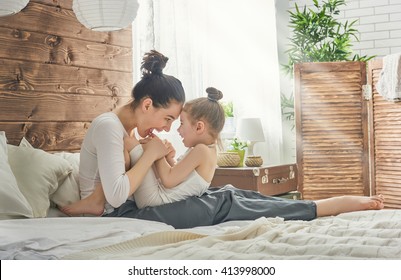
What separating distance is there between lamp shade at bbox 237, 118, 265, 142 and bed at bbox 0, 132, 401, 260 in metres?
1.86

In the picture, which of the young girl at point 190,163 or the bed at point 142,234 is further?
the young girl at point 190,163

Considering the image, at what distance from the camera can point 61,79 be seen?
3.14 m

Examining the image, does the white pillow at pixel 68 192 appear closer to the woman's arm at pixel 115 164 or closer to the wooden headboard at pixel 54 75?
the woman's arm at pixel 115 164

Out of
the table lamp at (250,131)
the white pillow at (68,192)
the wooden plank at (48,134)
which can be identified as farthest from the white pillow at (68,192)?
the table lamp at (250,131)

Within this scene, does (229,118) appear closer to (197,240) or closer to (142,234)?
(142,234)

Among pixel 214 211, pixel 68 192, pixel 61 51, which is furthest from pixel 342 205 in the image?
pixel 61 51

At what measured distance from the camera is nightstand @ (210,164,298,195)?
12.5 feet

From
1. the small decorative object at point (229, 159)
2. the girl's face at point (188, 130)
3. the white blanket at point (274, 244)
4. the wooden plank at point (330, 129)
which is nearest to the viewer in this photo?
the white blanket at point (274, 244)

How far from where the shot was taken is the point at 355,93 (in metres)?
4.60

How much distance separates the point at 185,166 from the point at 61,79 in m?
1.02

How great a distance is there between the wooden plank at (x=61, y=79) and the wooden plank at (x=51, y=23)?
0.56ft

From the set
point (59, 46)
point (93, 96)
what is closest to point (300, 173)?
point (93, 96)

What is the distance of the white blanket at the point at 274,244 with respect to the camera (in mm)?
1575
